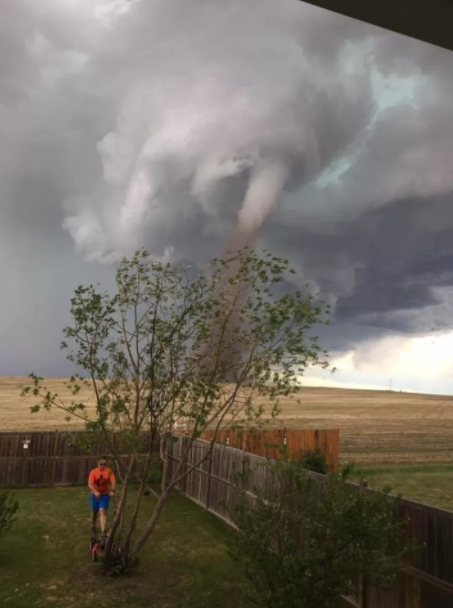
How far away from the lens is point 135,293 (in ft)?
32.6

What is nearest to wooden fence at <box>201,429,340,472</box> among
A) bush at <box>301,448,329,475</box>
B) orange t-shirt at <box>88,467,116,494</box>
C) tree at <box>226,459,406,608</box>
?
bush at <box>301,448,329,475</box>

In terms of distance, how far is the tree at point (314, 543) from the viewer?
5695mm

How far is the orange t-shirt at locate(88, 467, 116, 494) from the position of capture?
1020 cm

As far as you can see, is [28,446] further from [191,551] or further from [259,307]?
[259,307]

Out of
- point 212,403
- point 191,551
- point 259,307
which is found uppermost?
point 259,307

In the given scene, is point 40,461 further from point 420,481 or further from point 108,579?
point 420,481

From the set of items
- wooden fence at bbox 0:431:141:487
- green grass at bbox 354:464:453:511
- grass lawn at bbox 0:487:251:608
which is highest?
wooden fence at bbox 0:431:141:487

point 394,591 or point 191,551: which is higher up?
point 394,591

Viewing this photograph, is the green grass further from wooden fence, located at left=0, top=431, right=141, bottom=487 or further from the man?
wooden fence, located at left=0, top=431, right=141, bottom=487

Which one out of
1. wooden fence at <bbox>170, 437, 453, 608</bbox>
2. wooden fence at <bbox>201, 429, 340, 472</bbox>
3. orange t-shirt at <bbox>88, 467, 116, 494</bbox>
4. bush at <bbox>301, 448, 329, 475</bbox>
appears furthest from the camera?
wooden fence at <bbox>201, 429, 340, 472</bbox>

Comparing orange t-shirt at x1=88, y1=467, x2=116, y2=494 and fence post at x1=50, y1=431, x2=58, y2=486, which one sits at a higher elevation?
orange t-shirt at x1=88, y1=467, x2=116, y2=494

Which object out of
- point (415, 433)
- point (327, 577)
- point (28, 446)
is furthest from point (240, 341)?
point (415, 433)

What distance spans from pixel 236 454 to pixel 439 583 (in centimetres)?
688

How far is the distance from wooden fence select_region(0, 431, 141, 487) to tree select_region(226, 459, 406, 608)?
11.7 metres
